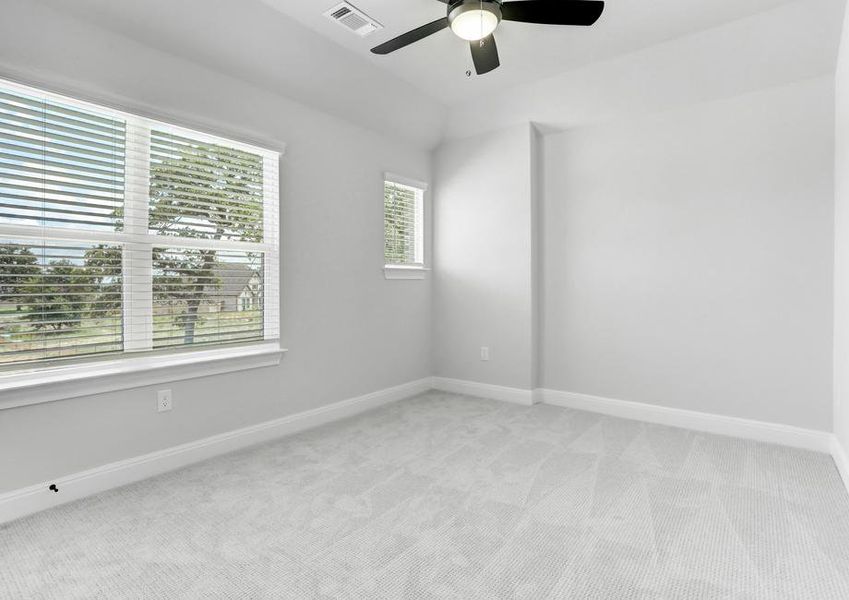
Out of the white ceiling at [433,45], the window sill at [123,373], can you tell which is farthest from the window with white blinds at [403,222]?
the window sill at [123,373]

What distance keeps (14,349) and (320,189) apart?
2.12 meters

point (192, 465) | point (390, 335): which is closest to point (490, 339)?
point (390, 335)

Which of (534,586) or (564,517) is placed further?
(564,517)

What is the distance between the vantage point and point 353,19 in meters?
2.80

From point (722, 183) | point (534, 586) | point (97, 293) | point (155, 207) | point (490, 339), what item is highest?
point (722, 183)

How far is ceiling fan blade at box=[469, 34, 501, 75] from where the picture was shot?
2420 mm

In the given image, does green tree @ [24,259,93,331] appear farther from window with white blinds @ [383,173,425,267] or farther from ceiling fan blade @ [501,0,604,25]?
ceiling fan blade @ [501,0,604,25]

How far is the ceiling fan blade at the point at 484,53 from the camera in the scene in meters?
2.42

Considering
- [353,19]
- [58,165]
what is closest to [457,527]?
[58,165]

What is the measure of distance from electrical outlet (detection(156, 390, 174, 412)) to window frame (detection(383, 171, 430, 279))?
6.71 feet

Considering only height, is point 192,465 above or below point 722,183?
below

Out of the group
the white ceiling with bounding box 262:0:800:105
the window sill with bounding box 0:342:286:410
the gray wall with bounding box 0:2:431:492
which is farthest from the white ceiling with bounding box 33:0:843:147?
the window sill with bounding box 0:342:286:410

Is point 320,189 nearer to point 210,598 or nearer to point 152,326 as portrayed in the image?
point 152,326

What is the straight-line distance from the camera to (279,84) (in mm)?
3102
